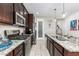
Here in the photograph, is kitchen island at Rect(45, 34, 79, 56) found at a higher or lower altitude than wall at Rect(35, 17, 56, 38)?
lower

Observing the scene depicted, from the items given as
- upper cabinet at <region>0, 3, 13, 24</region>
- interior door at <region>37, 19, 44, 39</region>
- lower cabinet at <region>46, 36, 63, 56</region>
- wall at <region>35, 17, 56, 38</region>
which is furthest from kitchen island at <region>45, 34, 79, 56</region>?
wall at <region>35, 17, 56, 38</region>

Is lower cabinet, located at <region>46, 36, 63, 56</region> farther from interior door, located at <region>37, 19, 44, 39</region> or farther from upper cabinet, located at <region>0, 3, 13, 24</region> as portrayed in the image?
interior door, located at <region>37, 19, 44, 39</region>

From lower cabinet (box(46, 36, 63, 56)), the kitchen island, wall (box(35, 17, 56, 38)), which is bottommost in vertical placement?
lower cabinet (box(46, 36, 63, 56))

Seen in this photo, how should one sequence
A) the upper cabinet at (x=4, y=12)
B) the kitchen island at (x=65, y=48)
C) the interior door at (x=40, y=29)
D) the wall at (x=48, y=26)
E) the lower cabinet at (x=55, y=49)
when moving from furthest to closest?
the wall at (x=48, y=26), the interior door at (x=40, y=29), the lower cabinet at (x=55, y=49), the upper cabinet at (x=4, y=12), the kitchen island at (x=65, y=48)

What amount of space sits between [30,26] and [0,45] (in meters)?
5.51

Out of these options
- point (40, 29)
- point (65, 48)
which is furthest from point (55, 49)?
point (40, 29)

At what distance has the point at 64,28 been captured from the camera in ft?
33.5

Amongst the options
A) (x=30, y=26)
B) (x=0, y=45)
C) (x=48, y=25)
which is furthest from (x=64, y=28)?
(x=0, y=45)

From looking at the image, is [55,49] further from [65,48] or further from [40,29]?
[40,29]

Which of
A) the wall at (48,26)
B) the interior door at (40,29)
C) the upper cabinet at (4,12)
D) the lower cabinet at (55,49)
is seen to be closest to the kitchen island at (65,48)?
the lower cabinet at (55,49)

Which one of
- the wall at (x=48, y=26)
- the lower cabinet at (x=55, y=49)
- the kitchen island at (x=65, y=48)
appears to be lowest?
the lower cabinet at (x=55, y=49)

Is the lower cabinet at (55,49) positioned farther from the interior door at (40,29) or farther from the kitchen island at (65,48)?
the interior door at (40,29)

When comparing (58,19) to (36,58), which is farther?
(58,19)

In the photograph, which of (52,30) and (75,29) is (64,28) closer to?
(52,30)
